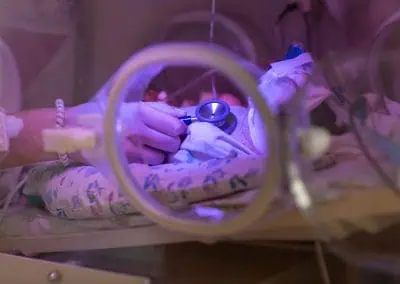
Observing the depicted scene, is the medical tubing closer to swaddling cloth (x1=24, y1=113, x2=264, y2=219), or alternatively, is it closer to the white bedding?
swaddling cloth (x1=24, y1=113, x2=264, y2=219)

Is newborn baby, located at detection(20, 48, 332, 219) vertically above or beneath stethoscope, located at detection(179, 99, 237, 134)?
beneath

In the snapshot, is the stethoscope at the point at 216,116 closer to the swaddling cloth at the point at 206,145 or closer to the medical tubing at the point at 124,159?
the swaddling cloth at the point at 206,145

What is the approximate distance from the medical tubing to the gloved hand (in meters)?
0.18

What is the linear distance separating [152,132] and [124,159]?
265mm

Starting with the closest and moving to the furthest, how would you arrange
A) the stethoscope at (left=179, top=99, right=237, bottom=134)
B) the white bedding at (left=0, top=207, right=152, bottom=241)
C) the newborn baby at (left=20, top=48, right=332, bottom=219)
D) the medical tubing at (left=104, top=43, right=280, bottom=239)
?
the medical tubing at (left=104, top=43, right=280, bottom=239), the newborn baby at (left=20, top=48, right=332, bottom=219), the white bedding at (left=0, top=207, right=152, bottom=241), the stethoscope at (left=179, top=99, right=237, bottom=134)

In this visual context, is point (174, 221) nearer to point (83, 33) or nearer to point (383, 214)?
point (383, 214)

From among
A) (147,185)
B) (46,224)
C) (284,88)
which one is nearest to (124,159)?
Answer: (147,185)

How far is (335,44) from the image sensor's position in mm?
1273

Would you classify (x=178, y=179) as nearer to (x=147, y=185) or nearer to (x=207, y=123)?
(x=147, y=185)

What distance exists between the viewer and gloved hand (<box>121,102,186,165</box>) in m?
1.04

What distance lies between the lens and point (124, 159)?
2.74ft

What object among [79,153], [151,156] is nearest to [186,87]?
[151,156]

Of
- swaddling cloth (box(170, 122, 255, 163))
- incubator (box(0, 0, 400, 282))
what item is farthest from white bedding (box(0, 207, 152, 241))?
swaddling cloth (box(170, 122, 255, 163))

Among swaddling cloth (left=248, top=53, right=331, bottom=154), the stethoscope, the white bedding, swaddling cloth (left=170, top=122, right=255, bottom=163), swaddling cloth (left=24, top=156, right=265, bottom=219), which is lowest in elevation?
the white bedding
